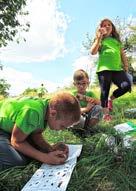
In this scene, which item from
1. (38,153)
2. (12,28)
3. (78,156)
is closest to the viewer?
(38,153)

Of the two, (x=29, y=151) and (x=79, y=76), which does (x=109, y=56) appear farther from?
(x=29, y=151)

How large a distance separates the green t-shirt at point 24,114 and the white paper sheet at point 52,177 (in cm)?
38

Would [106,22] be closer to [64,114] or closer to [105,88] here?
[105,88]

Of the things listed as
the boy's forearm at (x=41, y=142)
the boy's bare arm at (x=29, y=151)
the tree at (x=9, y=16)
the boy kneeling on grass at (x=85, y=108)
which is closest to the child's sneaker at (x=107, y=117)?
the boy kneeling on grass at (x=85, y=108)

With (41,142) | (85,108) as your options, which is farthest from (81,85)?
(41,142)

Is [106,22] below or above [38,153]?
above

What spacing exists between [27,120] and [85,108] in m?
1.95

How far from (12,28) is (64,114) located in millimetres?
16445

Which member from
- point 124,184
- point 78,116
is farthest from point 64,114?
point 124,184

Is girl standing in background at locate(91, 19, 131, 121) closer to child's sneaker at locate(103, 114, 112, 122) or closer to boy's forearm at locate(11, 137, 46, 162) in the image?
child's sneaker at locate(103, 114, 112, 122)

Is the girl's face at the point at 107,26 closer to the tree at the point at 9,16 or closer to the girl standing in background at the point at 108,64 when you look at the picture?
the girl standing in background at the point at 108,64

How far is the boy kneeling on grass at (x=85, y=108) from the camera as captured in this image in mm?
5637

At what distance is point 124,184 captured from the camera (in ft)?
12.6

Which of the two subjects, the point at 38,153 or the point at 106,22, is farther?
the point at 106,22
